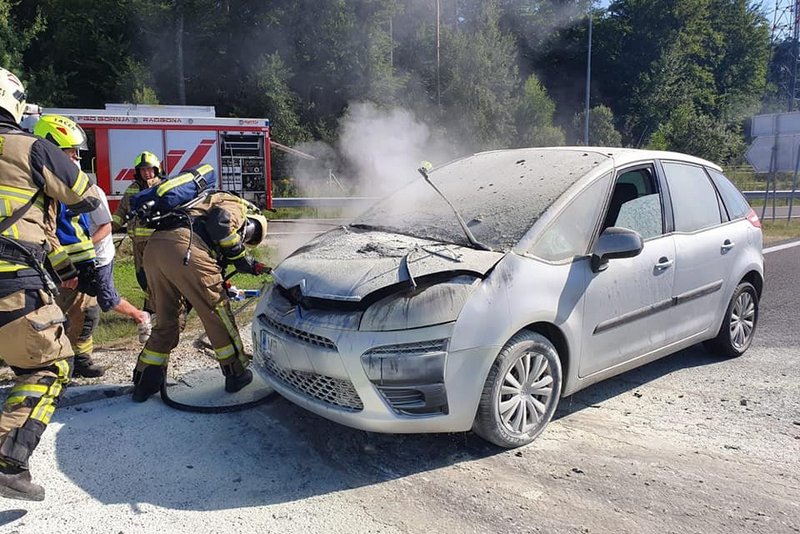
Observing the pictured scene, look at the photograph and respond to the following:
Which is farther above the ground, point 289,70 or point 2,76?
point 289,70

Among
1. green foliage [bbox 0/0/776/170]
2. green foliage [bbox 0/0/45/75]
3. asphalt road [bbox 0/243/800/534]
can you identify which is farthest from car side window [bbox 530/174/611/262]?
→ green foliage [bbox 0/0/45/75]

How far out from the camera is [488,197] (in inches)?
156

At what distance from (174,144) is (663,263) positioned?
15.2 metres

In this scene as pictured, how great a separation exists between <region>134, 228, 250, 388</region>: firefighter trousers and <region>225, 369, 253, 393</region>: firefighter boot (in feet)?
0.11

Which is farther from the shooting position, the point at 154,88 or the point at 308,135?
the point at 308,135

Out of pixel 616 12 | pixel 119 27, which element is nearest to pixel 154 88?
pixel 119 27

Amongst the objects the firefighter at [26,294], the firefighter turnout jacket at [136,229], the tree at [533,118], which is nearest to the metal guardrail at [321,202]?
the firefighter turnout jacket at [136,229]

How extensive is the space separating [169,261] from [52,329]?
3.13 feet

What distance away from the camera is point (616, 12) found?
50.8 m

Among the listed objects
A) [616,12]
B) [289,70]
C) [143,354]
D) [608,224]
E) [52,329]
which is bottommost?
[143,354]

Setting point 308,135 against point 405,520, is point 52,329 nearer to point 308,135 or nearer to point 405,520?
point 405,520

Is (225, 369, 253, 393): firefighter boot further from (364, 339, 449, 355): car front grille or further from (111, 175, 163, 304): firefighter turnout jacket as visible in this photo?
(364, 339, 449, 355): car front grille

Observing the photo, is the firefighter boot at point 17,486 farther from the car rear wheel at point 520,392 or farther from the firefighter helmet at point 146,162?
the firefighter helmet at point 146,162

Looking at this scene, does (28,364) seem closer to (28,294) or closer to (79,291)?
(28,294)
